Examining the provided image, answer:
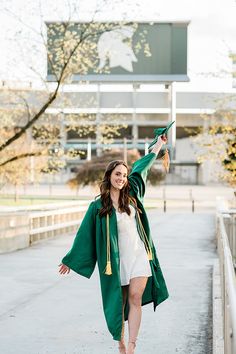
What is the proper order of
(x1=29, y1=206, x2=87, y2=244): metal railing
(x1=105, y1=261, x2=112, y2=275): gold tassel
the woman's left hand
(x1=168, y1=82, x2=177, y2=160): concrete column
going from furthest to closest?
(x1=168, y1=82, x2=177, y2=160): concrete column → (x1=29, y1=206, x2=87, y2=244): metal railing → the woman's left hand → (x1=105, y1=261, x2=112, y2=275): gold tassel

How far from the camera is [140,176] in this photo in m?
6.09

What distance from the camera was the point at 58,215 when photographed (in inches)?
855

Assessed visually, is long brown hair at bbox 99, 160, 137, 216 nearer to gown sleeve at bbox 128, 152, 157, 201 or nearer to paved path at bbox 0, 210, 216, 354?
gown sleeve at bbox 128, 152, 157, 201

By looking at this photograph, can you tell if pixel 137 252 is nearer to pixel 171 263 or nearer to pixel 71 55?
pixel 171 263

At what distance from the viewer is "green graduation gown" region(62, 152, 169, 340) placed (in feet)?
18.5

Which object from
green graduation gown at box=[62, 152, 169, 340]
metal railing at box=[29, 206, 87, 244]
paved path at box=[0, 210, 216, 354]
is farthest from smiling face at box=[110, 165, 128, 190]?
metal railing at box=[29, 206, 87, 244]

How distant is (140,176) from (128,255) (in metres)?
0.70

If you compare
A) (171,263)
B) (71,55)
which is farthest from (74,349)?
(71,55)

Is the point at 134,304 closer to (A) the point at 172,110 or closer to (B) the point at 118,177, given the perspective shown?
(B) the point at 118,177

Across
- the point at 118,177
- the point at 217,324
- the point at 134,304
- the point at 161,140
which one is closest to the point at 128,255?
the point at 134,304

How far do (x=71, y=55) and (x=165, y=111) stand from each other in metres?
73.1

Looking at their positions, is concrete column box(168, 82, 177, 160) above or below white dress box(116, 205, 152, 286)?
above

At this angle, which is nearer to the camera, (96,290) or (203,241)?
(96,290)

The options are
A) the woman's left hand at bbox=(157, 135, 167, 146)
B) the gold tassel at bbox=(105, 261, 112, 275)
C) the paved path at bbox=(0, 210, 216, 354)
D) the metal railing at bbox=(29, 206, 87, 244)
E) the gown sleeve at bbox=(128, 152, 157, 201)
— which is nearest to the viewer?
the gold tassel at bbox=(105, 261, 112, 275)
